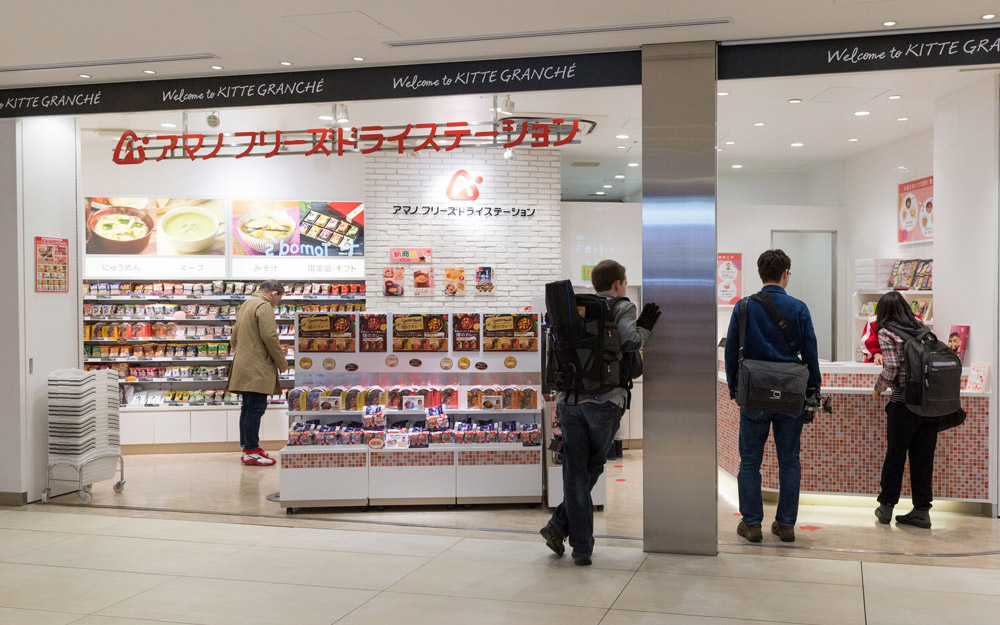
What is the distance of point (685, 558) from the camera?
477 cm

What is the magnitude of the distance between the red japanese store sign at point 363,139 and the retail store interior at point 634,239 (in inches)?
8.1

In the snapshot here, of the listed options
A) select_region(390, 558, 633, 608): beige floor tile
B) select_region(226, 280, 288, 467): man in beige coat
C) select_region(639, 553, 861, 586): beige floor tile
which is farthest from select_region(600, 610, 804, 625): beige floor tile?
select_region(226, 280, 288, 467): man in beige coat

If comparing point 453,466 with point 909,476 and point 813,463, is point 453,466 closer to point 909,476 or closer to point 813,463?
point 813,463

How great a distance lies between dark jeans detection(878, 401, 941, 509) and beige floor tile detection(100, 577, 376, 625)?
3703mm

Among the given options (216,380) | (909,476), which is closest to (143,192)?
(216,380)

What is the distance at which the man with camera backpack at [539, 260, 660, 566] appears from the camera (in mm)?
4535

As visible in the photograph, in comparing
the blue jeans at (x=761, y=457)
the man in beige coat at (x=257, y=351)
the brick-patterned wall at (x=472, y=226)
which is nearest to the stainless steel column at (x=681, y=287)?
the blue jeans at (x=761, y=457)

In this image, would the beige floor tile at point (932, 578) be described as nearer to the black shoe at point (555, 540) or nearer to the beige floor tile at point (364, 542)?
the black shoe at point (555, 540)

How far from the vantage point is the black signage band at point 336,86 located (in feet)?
16.6

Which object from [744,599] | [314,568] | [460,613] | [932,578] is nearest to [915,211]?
[932,578]

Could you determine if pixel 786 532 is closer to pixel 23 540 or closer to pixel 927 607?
pixel 927 607

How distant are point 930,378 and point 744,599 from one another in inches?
90.5

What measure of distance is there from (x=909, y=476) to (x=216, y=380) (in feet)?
22.4

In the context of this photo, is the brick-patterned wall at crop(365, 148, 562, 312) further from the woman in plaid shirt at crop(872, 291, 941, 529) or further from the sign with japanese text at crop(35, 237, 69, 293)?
the woman in plaid shirt at crop(872, 291, 941, 529)
